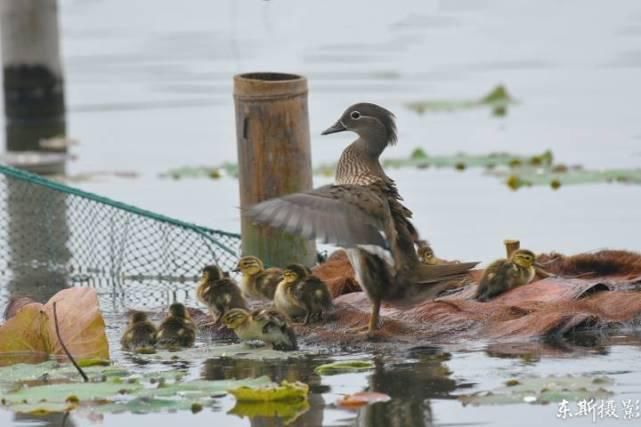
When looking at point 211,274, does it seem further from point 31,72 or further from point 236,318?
point 31,72

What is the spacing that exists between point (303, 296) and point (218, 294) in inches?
24.3

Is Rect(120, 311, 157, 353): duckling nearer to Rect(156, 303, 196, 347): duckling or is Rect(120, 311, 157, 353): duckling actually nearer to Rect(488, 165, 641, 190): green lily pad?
Rect(156, 303, 196, 347): duckling

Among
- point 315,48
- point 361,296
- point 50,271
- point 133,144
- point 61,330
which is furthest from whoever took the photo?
point 315,48

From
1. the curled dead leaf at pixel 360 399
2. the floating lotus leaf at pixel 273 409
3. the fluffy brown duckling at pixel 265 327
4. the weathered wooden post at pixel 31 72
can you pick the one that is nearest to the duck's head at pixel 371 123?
the fluffy brown duckling at pixel 265 327

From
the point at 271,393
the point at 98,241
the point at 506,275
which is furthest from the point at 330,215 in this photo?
the point at 98,241

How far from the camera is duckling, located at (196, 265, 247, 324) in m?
11.8

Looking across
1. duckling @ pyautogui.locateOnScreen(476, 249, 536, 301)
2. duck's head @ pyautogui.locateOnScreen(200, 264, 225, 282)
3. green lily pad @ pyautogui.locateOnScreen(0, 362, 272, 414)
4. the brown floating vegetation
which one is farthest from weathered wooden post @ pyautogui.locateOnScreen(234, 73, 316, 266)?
green lily pad @ pyautogui.locateOnScreen(0, 362, 272, 414)

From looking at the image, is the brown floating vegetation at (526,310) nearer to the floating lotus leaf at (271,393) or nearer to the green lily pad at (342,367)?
the green lily pad at (342,367)

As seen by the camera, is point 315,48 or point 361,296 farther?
point 315,48

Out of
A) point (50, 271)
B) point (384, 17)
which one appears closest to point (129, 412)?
point (50, 271)

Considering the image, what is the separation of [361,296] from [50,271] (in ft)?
10.8

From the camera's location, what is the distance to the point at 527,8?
97.9ft

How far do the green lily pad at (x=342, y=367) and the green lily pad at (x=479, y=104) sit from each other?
1195 cm

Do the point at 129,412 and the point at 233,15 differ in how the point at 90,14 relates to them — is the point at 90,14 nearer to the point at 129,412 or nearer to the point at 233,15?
the point at 233,15
